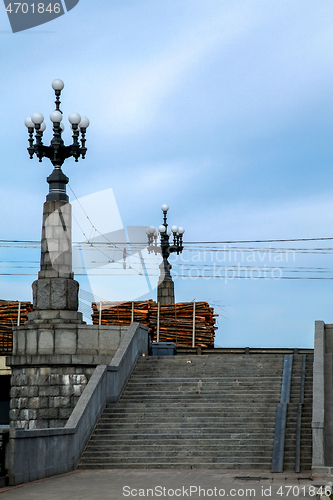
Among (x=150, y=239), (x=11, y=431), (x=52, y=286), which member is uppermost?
(x=150, y=239)

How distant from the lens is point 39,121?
63.5ft

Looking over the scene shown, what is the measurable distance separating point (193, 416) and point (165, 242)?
16.1 m

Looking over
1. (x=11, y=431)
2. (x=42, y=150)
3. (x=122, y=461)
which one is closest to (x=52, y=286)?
(x=42, y=150)

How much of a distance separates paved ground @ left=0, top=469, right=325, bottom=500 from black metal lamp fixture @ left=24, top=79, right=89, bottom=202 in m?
9.00

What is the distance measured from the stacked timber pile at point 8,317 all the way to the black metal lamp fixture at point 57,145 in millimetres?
7356

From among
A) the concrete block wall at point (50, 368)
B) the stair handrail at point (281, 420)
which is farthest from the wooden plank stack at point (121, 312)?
the stair handrail at point (281, 420)

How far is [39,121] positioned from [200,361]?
330 inches

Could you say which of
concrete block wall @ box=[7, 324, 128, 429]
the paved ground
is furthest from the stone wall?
the paved ground

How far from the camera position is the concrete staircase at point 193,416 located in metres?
14.5

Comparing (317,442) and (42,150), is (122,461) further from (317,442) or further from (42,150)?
(42,150)

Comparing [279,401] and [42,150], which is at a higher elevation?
[42,150]

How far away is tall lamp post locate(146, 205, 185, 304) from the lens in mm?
30906

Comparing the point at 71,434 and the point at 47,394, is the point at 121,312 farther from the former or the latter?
the point at 71,434

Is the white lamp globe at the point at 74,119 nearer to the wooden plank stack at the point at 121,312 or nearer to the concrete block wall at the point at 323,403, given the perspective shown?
the concrete block wall at the point at 323,403
